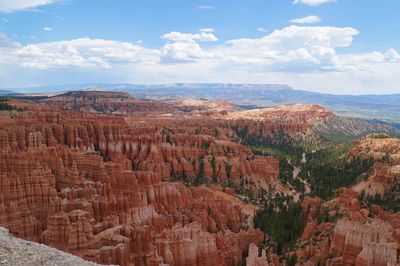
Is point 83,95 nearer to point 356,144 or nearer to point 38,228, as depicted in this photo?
point 356,144

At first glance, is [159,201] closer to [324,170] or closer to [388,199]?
[388,199]

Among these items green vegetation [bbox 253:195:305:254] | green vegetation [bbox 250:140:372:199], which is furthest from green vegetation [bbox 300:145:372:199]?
green vegetation [bbox 253:195:305:254]

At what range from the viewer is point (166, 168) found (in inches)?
2336

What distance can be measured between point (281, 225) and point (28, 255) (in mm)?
31309

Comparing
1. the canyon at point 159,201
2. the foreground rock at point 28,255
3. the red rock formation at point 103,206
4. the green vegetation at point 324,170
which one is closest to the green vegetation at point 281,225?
the canyon at point 159,201

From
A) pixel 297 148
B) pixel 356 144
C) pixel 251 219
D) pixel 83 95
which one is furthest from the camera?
pixel 83 95

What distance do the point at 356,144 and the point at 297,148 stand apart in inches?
744

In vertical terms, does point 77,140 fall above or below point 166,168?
above

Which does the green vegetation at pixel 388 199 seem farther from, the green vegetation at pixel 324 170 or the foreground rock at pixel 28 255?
the foreground rock at pixel 28 255

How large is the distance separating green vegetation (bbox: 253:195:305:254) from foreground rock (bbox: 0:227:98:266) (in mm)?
21135

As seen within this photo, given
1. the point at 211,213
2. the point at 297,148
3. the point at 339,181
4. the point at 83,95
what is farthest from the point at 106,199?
the point at 83,95

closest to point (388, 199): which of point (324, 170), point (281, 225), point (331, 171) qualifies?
point (281, 225)

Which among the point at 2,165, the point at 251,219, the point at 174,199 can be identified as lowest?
the point at 251,219

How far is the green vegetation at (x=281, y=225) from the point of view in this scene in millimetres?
37772
